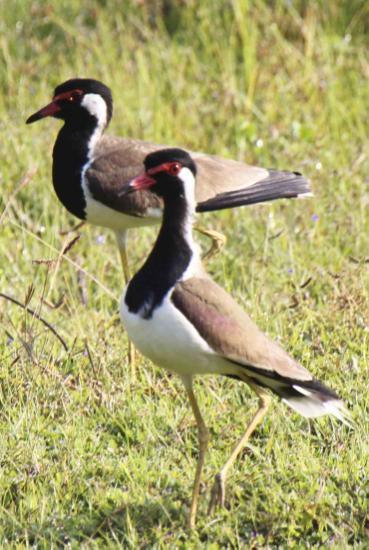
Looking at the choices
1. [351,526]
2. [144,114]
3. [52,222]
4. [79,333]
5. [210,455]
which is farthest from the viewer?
[144,114]

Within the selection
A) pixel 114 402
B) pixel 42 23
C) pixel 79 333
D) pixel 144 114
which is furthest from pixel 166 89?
pixel 114 402

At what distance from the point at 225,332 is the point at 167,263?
315 mm

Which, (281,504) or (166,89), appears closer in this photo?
(281,504)

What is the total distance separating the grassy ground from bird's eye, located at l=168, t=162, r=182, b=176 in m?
0.74

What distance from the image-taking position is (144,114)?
7781 millimetres

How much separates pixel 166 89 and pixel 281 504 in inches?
181

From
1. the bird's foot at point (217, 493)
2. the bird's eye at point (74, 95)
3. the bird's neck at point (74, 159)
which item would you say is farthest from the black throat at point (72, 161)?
the bird's foot at point (217, 493)

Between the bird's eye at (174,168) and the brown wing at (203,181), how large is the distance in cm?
136

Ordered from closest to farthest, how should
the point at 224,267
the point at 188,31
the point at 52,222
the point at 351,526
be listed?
the point at 351,526 < the point at 224,267 < the point at 52,222 < the point at 188,31

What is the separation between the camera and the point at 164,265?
13.6 feet

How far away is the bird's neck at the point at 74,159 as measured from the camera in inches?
226

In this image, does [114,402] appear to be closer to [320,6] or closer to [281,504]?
[281,504]

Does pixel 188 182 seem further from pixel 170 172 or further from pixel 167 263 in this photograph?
pixel 167 263

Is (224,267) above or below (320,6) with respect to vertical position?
below
